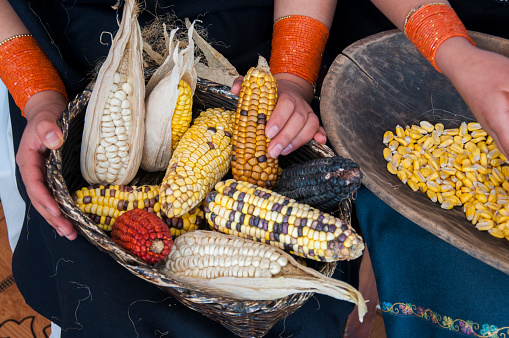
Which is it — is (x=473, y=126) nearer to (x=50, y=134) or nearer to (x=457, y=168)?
(x=457, y=168)

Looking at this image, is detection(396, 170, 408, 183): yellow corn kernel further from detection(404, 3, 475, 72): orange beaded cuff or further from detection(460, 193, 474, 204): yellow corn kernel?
detection(404, 3, 475, 72): orange beaded cuff

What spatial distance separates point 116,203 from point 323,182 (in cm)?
42

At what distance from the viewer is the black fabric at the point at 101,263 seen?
2.61ft

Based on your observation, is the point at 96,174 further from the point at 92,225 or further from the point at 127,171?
the point at 92,225

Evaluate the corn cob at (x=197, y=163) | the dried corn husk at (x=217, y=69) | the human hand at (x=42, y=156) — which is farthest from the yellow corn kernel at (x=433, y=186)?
the human hand at (x=42, y=156)

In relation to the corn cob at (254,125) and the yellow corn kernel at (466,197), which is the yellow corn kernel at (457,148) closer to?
the yellow corn kernel at (466,197)

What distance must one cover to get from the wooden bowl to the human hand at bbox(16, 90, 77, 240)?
570 mm

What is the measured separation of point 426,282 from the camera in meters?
0.84

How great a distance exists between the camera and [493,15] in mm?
1093

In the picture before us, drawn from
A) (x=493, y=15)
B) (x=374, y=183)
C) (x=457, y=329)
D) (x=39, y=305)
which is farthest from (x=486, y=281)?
(x=39, y=305)

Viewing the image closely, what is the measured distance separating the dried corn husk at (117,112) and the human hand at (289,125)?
22 cm

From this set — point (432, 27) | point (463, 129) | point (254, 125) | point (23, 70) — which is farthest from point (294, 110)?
point (23, 70)

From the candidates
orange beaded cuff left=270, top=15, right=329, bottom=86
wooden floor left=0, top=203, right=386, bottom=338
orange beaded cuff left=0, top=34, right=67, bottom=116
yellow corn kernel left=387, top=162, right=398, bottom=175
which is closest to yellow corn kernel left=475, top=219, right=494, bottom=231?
yellow corn kernel left=387, top=162, right=398, bottom=175

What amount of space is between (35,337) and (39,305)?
48 centimetres
